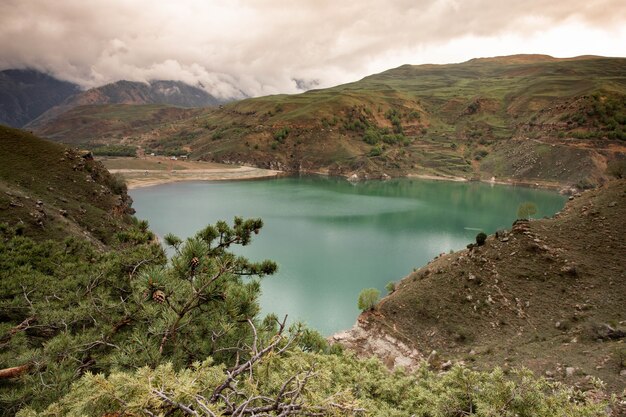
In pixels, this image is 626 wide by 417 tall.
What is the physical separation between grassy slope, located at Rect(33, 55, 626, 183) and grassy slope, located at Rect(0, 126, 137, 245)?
3425 inches

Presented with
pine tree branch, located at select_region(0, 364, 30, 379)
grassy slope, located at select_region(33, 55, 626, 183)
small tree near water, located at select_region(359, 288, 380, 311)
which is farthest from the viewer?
grassy slope, located at select_region(33, 55, 626, 183)

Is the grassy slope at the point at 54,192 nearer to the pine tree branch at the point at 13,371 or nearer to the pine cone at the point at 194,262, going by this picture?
the pine tree branch at the point at 13,371

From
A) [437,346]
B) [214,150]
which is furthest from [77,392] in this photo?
[214,150]

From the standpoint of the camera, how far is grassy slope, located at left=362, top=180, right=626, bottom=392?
17.0m

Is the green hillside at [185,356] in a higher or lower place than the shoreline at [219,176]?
higher

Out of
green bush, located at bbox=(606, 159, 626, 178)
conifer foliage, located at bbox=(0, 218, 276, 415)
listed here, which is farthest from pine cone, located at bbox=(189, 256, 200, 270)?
green bush, located at bbox=(606, 159, 626, 178)

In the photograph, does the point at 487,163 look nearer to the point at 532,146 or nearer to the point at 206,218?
the point at 532,146

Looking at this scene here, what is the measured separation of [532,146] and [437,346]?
116 m

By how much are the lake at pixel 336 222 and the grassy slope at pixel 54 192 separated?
11.2 m

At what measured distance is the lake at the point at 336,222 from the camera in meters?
31.7

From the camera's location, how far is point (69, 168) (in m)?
42.0

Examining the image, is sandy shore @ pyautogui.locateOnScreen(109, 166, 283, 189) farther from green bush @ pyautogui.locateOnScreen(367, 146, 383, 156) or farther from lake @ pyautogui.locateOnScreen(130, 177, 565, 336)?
green bush @ pyautogui.locateOnScreen(367, 146, 383, 156)

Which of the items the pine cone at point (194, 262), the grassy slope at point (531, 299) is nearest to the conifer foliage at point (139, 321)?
the pine cone at point (194, 262)

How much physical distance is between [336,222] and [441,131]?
109 m
